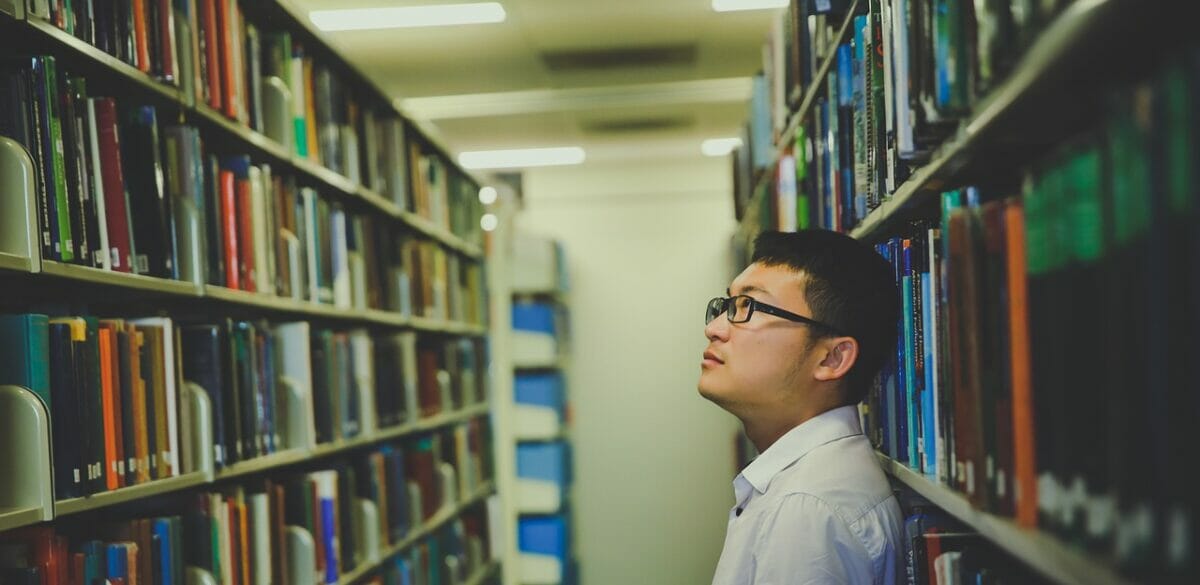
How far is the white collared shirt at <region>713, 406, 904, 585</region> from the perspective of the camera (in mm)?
1405

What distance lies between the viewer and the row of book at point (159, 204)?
155 centimetres

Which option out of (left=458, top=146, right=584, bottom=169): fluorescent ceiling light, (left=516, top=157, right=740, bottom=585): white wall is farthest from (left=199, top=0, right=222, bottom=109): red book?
(left=516, top=157, right=740, bottom=585): white wall

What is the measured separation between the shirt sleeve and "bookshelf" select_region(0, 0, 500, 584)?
105cm

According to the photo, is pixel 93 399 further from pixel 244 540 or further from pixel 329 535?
pixel 329 535

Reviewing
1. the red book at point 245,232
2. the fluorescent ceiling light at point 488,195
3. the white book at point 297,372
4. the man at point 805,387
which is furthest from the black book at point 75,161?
the fluorescent ceiling light at point 488,195

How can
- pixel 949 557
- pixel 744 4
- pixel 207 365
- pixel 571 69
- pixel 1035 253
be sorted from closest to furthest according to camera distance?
pixel 1035 253 < pixel 949 557 < pixel 207 365 < pixel 744 4 < pixel 571 69

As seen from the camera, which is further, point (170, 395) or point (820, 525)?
point (170, 395)

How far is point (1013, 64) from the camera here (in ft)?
3.05

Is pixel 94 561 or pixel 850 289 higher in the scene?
pixel 850 289

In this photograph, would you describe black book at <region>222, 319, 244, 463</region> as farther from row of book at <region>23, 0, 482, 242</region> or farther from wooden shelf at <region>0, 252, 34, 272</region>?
wooden shelf at <region>0, 252, 34, 272</region>

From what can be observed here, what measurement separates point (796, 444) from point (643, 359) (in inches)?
198

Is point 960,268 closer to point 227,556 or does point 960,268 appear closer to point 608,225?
point 227,556

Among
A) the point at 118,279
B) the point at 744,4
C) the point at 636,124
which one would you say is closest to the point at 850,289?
the point at 118,279

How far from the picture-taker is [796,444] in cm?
163
